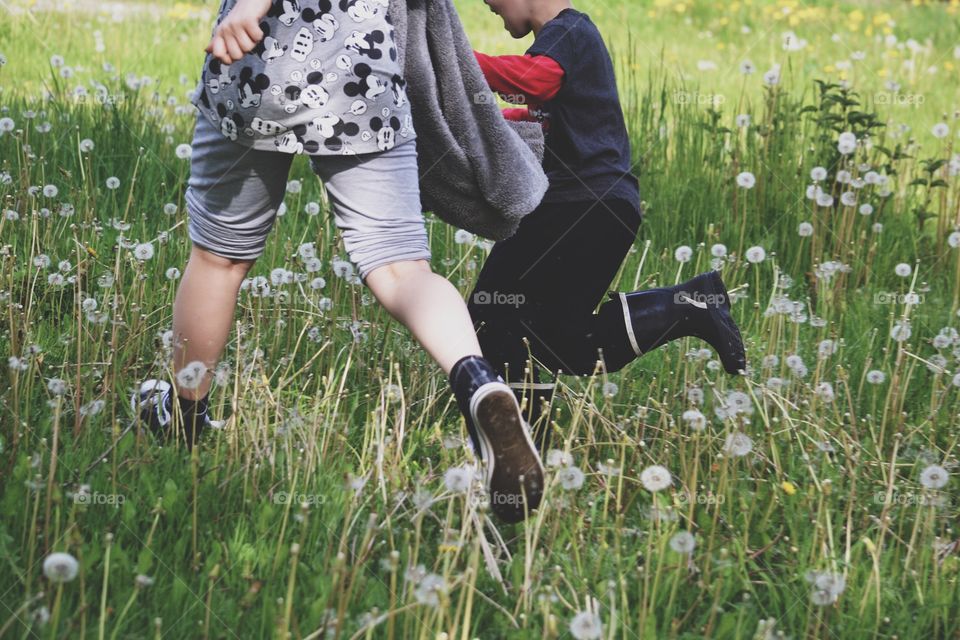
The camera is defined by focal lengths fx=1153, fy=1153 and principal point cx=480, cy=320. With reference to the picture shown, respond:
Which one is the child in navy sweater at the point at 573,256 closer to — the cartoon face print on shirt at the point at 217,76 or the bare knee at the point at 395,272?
the bare knee at the point at 395,272

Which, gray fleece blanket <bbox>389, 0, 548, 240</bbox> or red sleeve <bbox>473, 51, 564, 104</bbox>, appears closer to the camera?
gray fleece blanket <bbox>389, 0, 548, 240</bbox>

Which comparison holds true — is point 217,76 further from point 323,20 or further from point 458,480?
point 458,480

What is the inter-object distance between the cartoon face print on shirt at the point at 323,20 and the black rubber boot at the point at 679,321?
3.62ft

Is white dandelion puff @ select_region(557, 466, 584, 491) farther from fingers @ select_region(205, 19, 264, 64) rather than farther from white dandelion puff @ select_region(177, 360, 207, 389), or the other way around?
fingers @ select_region(205, 19, 264, 64)

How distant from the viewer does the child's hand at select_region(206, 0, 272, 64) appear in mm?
2158

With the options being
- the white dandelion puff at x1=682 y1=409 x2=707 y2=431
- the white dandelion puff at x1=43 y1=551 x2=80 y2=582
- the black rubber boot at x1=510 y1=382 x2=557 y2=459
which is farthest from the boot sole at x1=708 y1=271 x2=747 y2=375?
the white dandelion puff at x1=43 y1=551 x2=80 y2=582

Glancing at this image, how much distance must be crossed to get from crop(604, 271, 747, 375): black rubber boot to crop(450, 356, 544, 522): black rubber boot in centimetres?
93

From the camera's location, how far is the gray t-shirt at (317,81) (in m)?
2.26

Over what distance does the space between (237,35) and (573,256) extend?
3.66 ft

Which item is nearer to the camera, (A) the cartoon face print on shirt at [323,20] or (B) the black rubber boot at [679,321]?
(A) the cartoon face print on shirt at [323,20]

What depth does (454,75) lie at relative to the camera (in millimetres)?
2527

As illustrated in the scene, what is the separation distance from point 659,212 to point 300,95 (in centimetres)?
249

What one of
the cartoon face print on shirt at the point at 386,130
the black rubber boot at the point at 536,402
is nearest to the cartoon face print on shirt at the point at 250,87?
the cartoon face print on shirt at the point at 386,130

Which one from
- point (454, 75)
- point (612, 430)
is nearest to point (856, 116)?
point (612, 430)
